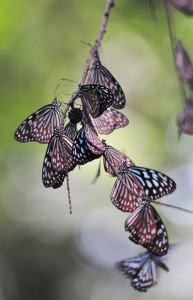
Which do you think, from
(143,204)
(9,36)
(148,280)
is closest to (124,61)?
(9,36)

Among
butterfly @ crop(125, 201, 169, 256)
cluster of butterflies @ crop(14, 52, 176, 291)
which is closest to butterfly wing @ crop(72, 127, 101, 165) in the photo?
cluster of butterflies @ crop(14, 52, 176, 291)

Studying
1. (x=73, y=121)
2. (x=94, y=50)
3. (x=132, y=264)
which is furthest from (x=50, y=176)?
(x=132, y=264)

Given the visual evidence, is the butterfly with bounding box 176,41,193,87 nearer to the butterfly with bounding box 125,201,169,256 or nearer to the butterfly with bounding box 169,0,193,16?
the butterfly with bounding box 169,0,193,16

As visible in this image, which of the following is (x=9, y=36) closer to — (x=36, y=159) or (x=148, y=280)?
(x=36, y=159)

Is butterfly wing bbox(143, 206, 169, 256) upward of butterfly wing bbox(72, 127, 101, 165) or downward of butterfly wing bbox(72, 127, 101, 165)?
downward

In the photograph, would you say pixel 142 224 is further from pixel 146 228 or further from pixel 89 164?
pixel 89 164

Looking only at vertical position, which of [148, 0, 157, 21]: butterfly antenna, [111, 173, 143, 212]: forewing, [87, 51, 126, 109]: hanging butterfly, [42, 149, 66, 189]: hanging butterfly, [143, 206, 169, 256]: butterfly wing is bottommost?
[143, 206, 169, 256]: butterfly wing
